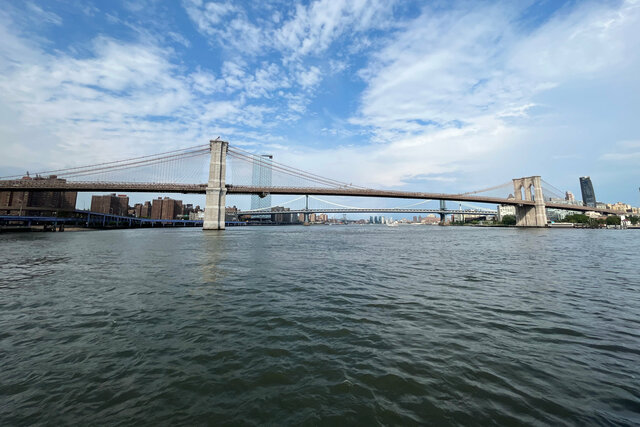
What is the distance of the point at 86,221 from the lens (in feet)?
258

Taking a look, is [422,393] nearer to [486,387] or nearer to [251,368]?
[486,387]

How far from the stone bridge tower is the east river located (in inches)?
3044

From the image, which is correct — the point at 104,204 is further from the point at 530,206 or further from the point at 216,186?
the point at 530,206

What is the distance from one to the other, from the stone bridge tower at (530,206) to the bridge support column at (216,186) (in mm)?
76663

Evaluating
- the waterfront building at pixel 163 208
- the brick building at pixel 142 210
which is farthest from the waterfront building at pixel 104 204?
the brick building at pixel 142 210

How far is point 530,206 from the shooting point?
71.2 m

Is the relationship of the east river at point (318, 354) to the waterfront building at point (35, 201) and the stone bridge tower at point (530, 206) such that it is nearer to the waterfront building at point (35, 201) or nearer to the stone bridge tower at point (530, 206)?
the stone bridge tower at point (530, 206)

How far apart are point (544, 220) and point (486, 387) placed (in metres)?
87.0

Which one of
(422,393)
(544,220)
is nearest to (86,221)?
(422,393)

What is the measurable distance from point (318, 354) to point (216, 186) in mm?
44039

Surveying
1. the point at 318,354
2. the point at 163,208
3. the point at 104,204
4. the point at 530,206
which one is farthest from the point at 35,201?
the point at 530,206

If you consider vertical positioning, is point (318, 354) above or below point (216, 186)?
below

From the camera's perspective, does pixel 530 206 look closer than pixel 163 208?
Yes

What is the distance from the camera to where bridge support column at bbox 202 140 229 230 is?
43.4m
